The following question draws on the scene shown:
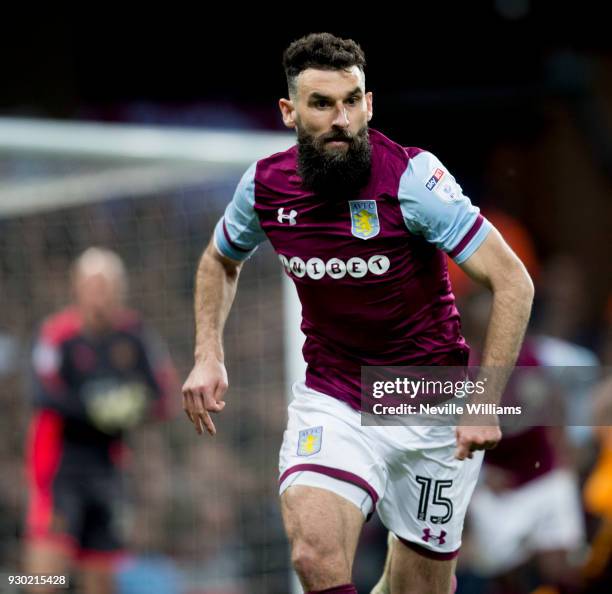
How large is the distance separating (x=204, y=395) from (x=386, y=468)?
69 centimetres

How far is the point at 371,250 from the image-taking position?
183 inches

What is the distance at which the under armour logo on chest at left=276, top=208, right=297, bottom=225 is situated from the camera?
4.73 meters

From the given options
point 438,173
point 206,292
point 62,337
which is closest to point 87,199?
point 62,337

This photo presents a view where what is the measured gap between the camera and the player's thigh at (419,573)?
16.5 feet

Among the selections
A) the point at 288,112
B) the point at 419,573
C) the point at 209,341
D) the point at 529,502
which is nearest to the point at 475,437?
the point at 419,573

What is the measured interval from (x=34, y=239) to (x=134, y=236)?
716 mm

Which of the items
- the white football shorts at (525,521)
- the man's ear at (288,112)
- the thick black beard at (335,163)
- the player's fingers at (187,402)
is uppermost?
the man's ear at (288,112)

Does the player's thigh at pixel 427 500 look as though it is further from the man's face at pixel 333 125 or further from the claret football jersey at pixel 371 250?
the man's face at pixel 333 125

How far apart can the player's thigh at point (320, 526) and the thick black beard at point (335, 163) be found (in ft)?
3.25

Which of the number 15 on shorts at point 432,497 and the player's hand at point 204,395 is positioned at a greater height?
the player's hand at point 204,395

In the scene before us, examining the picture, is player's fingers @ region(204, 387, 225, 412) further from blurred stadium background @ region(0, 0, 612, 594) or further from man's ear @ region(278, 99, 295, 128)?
blurred stadium background @ region(0, 0, 612, 594)

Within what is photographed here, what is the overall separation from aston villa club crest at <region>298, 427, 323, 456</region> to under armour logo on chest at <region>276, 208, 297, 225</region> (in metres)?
0.71

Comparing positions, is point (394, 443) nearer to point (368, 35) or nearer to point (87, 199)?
point (87, 199)

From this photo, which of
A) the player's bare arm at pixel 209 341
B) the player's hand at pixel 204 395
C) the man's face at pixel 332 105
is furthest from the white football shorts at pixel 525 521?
the man's face at pixel 332 105
